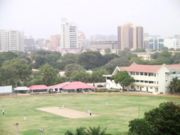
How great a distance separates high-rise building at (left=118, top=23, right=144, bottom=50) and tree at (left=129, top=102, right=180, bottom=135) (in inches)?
1402

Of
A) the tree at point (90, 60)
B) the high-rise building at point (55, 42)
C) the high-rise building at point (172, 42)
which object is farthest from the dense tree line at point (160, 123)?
the high-rise building at point (55, 42)

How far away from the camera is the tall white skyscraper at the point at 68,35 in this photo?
43.4 meters

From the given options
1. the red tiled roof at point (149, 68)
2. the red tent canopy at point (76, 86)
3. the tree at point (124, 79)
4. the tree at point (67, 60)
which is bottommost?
the red tent canopy at point (76, 86)

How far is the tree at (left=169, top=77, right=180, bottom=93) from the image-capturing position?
1355 cm

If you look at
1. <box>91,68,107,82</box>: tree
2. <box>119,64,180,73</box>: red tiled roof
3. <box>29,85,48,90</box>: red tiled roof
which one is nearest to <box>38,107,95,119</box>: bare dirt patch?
<box>29,85,48,90</box>: red tiled roof

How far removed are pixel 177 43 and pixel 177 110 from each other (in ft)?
130

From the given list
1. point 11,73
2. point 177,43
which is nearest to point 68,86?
point 11,73

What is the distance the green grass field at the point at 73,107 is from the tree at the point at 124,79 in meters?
1.03

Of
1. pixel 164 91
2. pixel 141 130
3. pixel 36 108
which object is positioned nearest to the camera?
pixel 141 130

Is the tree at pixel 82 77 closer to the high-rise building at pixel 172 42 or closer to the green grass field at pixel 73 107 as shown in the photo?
the green grass field at pixel 73 107

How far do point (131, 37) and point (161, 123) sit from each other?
36.9 meters

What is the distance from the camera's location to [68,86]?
14.8 meters

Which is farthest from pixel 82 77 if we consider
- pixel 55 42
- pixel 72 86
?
pixel 55 42

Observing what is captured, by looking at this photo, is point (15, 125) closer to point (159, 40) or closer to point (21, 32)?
point (21, 32)
